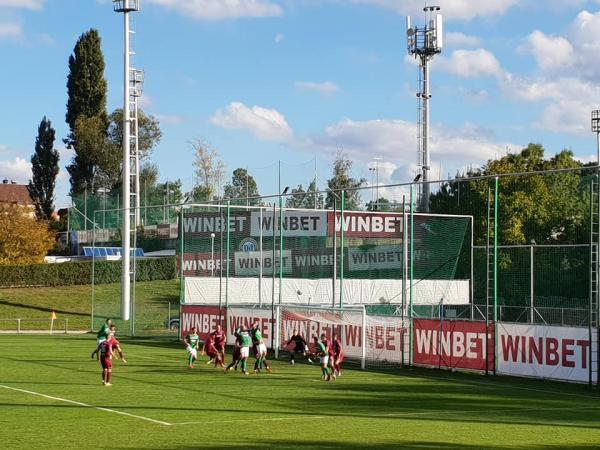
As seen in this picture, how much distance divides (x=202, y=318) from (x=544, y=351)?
21.9 metres

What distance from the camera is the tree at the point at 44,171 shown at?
328 feet

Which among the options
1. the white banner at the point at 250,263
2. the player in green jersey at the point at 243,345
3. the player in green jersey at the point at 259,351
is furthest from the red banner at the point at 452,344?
the white banner at the point at 250,263

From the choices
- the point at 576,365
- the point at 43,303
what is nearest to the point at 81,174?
the point at 43,303

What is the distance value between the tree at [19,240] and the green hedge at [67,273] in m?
3.54

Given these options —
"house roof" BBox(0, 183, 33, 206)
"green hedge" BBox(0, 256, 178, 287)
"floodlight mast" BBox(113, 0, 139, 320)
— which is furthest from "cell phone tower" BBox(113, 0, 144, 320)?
"house roof" BBox(0, 183, 33, 206)

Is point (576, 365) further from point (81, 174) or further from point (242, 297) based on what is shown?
point (81, 174)

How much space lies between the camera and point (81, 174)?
102562 millimetres

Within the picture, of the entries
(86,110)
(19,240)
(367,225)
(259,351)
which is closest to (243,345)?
(259,351)

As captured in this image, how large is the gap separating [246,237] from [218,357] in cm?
1568

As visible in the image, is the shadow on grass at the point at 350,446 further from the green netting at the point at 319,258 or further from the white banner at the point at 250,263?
the white banner at the point at 250,263

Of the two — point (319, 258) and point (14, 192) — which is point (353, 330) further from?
point (14, 192)

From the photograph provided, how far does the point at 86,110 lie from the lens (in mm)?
100312

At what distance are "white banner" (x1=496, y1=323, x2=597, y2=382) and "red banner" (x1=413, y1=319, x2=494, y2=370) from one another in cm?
63

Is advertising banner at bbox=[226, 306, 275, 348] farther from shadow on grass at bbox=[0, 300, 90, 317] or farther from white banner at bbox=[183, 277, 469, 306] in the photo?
shadow on grass at bbox=[0, 300, 90, 317]
